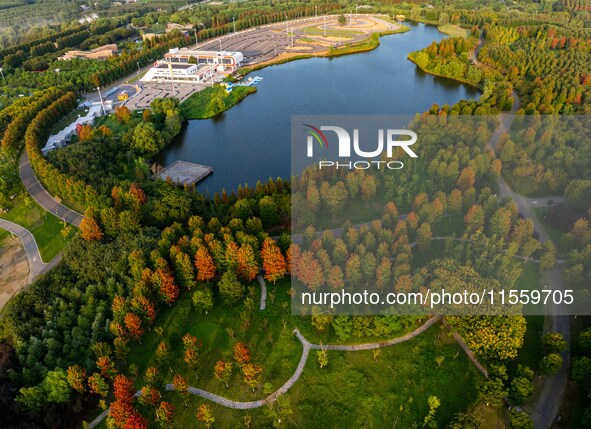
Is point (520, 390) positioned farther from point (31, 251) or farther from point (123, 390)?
point (31, 251)

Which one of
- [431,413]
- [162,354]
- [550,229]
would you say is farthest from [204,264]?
[550,229]

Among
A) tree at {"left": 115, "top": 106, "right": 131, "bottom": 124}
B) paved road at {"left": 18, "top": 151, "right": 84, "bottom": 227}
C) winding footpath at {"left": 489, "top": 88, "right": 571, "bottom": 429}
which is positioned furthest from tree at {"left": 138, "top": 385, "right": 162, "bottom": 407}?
tree at {"left": 115, "top": 106, "right": 131, "bottom": 124}

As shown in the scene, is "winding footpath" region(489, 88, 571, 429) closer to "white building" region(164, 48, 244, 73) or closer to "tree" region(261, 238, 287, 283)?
Result: "tree" region(261, 238, 287, 283)

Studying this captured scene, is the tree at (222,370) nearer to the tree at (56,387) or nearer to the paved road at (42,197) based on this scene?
the tree at (56,387)

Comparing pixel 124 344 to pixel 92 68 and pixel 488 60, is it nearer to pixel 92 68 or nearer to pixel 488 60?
pixel 92 68

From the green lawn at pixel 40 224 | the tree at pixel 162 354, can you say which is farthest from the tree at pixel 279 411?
the green lawn at pixel 40 224

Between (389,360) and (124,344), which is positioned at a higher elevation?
(124,344)

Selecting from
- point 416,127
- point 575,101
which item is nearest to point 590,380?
point 416,127

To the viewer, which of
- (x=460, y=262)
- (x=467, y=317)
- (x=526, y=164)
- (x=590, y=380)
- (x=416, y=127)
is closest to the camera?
(x=590, y=380)
